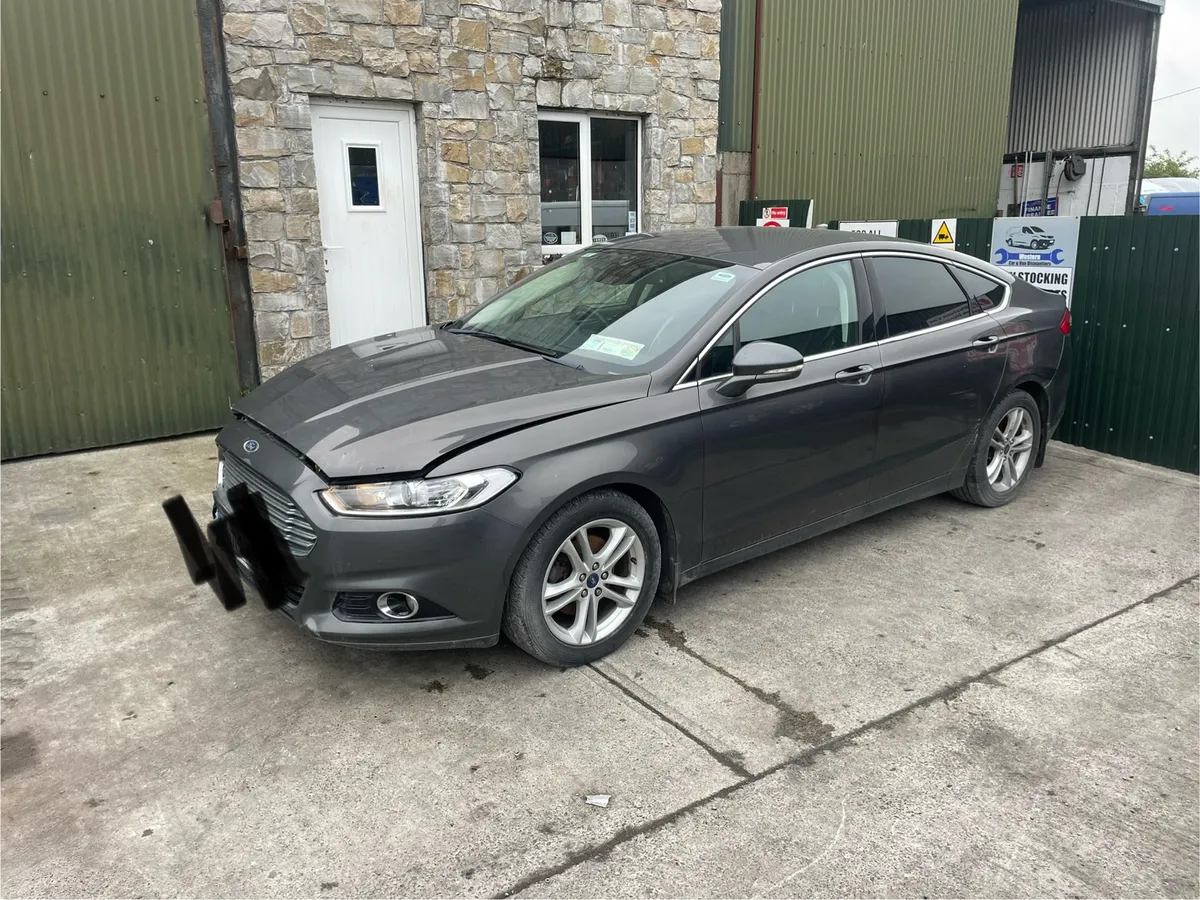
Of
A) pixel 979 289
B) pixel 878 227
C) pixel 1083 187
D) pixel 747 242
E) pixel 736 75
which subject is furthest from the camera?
pixel 1083 187

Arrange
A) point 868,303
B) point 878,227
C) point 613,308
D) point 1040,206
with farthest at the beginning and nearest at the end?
point 1040,206, point 878,227, point 868,303, point 613,308

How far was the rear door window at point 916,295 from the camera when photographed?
15.7 ft

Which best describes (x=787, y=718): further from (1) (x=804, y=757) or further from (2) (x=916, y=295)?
(2) (x=916, y=295)

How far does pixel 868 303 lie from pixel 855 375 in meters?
0.45

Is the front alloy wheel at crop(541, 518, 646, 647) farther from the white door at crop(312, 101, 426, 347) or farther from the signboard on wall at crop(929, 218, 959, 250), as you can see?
the signboard on wall at crop(929, 218, 959, 250)

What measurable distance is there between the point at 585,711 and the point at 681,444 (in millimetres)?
1149

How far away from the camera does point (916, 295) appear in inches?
195

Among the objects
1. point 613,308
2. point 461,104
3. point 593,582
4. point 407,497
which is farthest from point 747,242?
point 461,104

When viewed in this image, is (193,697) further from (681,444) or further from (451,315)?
(451,315)

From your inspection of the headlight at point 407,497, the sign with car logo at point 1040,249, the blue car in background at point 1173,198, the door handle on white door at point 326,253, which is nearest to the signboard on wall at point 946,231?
the sign with car logo at point 1040,249

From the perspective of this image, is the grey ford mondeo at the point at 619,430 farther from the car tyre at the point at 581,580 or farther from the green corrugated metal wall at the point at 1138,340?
the green corrugated metal wall at the point at 1138,340

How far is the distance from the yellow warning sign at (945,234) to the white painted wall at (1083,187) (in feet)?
25.3

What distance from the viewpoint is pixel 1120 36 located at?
1466cm

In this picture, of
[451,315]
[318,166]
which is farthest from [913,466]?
[318,166]
